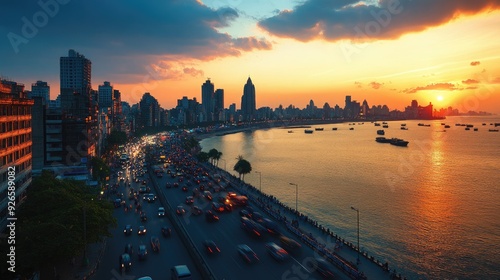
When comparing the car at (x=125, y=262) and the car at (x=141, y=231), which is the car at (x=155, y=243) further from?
the car at (x=141, y=231)

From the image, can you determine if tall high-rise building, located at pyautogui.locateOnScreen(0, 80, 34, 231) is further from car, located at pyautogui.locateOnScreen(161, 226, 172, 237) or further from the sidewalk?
car, located at pyautogui.locateOnScreen(161, 226, 172, 237)

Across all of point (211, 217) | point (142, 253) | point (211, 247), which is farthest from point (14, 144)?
point (211, 247)

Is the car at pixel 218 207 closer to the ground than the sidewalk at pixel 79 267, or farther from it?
farther from it

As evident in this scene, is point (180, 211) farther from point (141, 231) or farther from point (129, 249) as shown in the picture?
point (129, 249)

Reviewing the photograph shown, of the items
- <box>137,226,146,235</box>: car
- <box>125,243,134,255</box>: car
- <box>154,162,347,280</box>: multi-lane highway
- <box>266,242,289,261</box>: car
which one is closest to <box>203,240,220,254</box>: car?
<box>154,162,347,280</box>: multi-lane highway

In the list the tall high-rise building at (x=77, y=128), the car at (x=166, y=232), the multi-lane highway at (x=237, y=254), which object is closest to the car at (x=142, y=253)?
the multi-lane highway at (x=237, y=254)

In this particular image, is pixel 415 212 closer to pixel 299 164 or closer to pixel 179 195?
pixel 179 195

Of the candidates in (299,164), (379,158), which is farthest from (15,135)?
(379,158)

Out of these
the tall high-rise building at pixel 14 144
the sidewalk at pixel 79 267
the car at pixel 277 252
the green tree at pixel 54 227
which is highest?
the tall high-rise building at pixel 14 144
